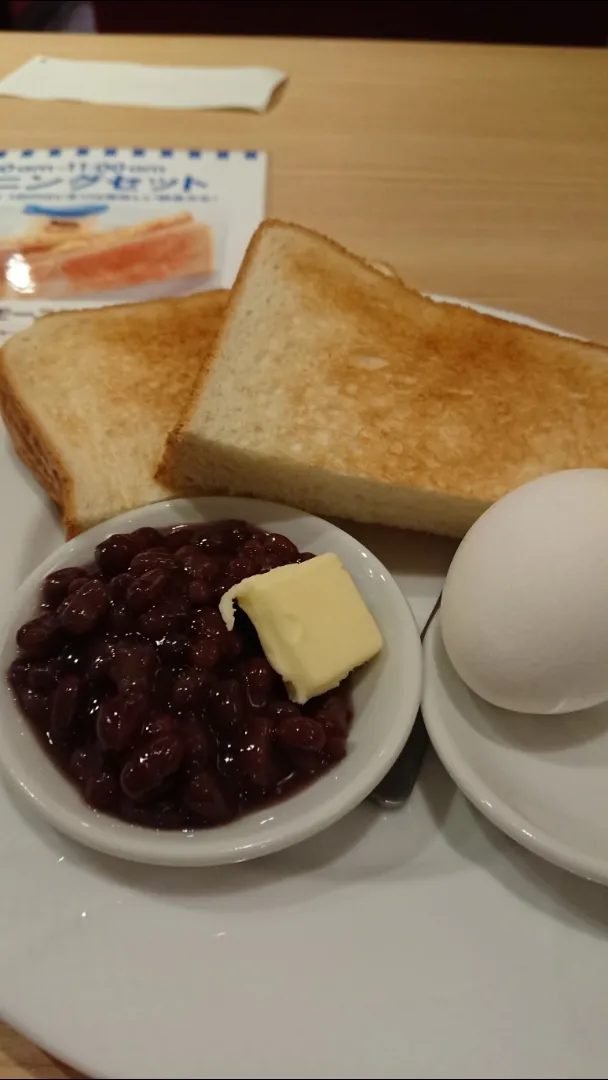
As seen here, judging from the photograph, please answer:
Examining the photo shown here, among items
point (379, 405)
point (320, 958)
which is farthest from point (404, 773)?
point (379, 405)

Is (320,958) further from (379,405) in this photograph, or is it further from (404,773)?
(379,405)

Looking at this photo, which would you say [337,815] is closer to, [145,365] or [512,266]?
[145,365]

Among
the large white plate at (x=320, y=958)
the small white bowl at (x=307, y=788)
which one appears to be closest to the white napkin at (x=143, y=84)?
the small white bowl at (x=307, y=788)

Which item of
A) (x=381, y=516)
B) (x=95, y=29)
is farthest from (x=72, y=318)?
(x=95, y=29)

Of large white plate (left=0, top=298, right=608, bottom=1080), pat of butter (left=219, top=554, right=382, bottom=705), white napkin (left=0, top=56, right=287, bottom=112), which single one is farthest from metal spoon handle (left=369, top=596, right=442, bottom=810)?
white napkin (left=0, top=56, right=287, bottom=112)

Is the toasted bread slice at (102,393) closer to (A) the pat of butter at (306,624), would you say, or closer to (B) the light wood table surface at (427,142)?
(A) the pat of butter at (306,624)

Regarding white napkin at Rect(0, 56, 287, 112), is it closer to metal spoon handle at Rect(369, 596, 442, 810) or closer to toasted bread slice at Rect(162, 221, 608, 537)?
toasted bread slice at Rect(162, 221, 608, 537)
